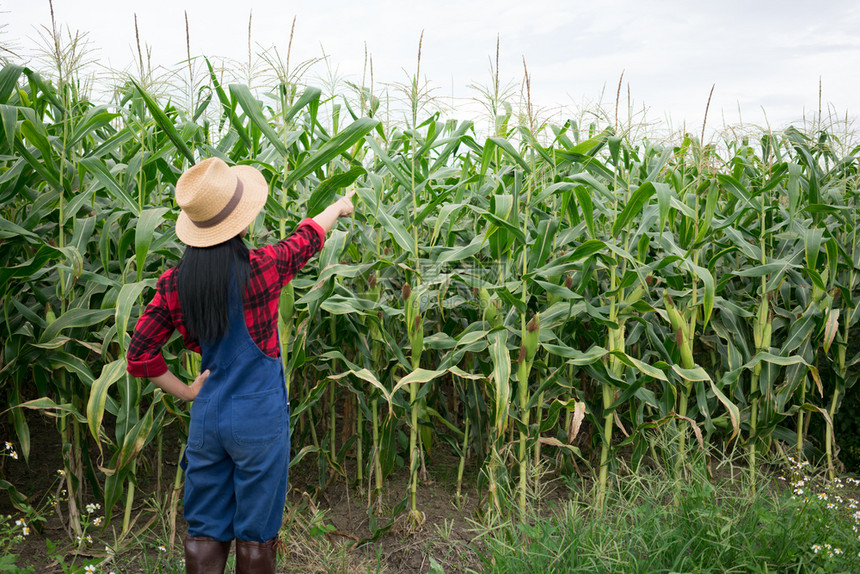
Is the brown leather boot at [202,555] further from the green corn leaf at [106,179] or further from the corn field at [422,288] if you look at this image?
Answer: the green corn leaf at [106,179]

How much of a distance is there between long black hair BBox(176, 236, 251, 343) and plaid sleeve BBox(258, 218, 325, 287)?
0.40 feet

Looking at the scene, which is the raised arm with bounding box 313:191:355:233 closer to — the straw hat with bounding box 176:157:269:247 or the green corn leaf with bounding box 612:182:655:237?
the straw hat with bounding box 176:157:269:247

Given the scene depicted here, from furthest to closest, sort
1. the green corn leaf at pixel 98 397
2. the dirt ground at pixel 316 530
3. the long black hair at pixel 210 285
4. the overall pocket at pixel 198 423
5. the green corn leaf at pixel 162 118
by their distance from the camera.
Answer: the dirt ground at pixel 316 530, the green corn leaf at pixel 98 397, the green corn leaf at pixel 162 118, the overall pocket at pixel 198 423, the long black hair at pixel 210 285

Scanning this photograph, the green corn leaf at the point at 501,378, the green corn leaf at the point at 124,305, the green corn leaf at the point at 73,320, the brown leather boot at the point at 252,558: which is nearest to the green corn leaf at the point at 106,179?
the green corn leaf at the point at 124,305

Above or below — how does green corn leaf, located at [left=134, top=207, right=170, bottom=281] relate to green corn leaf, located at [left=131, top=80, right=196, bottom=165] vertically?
below

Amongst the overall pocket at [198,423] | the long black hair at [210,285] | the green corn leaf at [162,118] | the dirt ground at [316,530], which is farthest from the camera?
the dirt ground at [316,530]

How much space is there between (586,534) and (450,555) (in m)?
0.83

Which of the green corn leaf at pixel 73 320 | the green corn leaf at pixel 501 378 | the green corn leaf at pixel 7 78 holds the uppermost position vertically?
the green corn leaf at pixel 7 78

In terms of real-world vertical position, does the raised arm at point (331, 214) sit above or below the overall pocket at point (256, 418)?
above

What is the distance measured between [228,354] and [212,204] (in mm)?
542

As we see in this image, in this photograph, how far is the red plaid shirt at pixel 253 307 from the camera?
2.20 metres

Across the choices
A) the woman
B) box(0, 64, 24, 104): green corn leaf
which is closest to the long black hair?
the woman

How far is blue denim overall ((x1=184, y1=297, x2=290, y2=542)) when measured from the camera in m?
2.16

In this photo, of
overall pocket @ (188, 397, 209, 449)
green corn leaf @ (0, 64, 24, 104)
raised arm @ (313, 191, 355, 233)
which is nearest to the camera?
overall pocket @ (188, 397, 209, 449)
